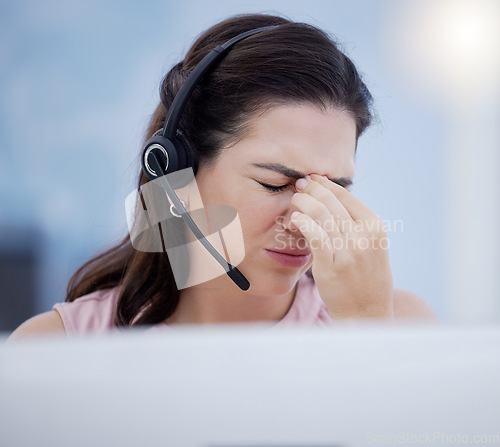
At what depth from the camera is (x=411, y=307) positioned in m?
1.05

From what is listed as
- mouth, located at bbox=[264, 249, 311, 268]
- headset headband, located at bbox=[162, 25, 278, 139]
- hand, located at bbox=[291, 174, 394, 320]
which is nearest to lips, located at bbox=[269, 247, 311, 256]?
mouth, located at bbox=[264, 249, 311, 268]

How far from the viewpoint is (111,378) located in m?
0.38

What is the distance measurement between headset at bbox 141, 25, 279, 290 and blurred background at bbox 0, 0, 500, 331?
0.35 feet

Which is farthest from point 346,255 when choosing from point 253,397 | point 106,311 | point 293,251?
point 106,311

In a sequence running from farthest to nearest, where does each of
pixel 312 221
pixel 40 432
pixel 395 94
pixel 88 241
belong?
pixel 88 241
pixel 395 94
pixel 312 221
pixel 40 432

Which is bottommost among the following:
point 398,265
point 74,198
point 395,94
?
point 398,265

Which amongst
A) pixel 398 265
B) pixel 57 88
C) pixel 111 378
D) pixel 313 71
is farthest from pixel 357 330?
pixel 57 88

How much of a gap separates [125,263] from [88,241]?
0.10 meters

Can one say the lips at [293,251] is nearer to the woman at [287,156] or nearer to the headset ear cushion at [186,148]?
the woman at [287,156]

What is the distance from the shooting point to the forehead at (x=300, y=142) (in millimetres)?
755

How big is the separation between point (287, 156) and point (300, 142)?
31mm

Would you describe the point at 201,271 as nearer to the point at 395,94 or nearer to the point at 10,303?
the point at 10,303

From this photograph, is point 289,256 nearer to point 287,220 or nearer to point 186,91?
point 287,220
